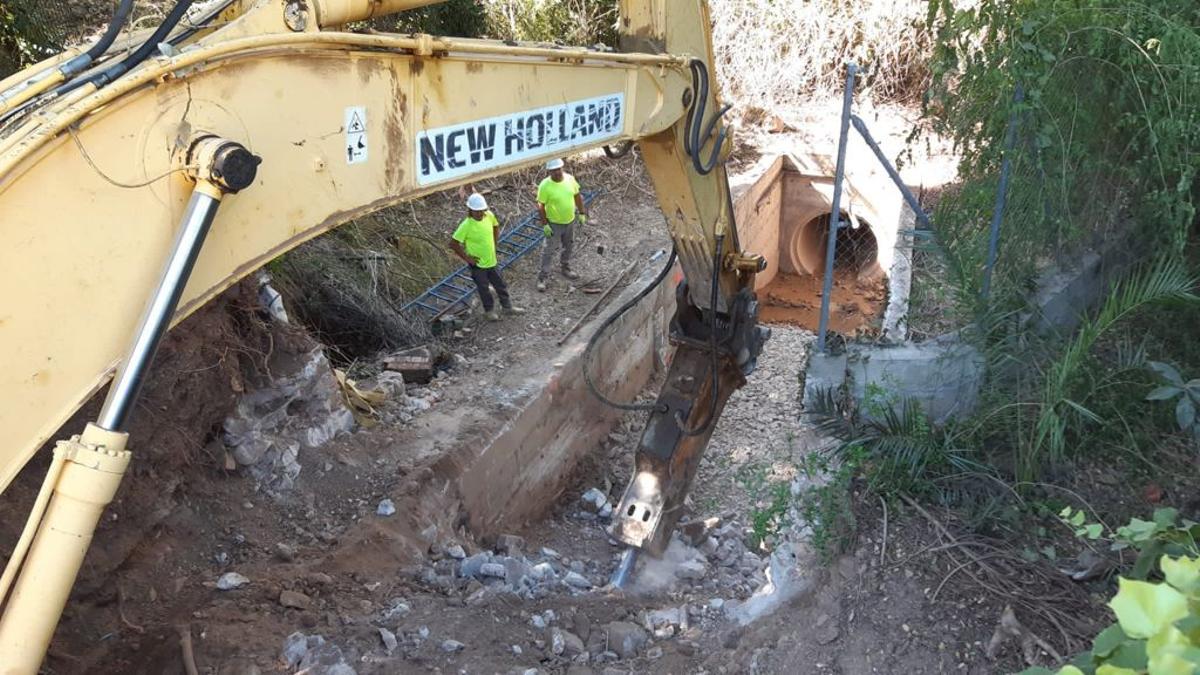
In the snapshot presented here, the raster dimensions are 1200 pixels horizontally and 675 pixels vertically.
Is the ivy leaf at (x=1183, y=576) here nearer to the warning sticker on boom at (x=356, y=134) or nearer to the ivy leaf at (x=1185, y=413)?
the warning sticker on boom at (x=356, y=134)

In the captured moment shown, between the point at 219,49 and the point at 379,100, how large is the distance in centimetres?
67

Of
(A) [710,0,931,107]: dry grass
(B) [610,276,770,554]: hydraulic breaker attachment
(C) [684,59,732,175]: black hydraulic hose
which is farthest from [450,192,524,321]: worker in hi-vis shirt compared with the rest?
(A) [710,0,931,107]: dry grass

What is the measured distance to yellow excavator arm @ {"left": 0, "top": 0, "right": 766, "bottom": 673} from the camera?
8.31 feet

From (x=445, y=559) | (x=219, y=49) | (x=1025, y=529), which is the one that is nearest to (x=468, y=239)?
(x=445, y=559)

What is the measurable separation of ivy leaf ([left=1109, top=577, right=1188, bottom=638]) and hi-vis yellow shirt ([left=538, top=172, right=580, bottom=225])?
8928mm

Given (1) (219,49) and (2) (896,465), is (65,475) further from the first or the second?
(2) (896,465)

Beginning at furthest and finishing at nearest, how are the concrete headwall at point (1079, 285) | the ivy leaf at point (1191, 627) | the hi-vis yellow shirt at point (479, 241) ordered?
the hi-vis yellow shirt at point (479, 241)
the concrete headwall at point (1079, 285)
the ivy leaf at point (1191, 627)

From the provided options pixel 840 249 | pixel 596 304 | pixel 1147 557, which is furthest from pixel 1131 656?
pixel 840 249

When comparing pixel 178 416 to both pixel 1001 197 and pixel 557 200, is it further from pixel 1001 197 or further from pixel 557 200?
pixel 557 200

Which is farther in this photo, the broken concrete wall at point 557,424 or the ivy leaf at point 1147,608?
the broken concrete wall at point 557,424

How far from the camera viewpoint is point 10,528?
4957 mm

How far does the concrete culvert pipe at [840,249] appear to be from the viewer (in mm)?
14070

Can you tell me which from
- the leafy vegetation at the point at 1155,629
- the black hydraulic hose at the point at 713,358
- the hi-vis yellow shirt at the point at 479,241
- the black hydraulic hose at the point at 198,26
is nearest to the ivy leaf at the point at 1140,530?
the leafy vegetation at the point at 1155,629

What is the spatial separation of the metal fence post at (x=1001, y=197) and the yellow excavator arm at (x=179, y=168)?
7.60 feet
